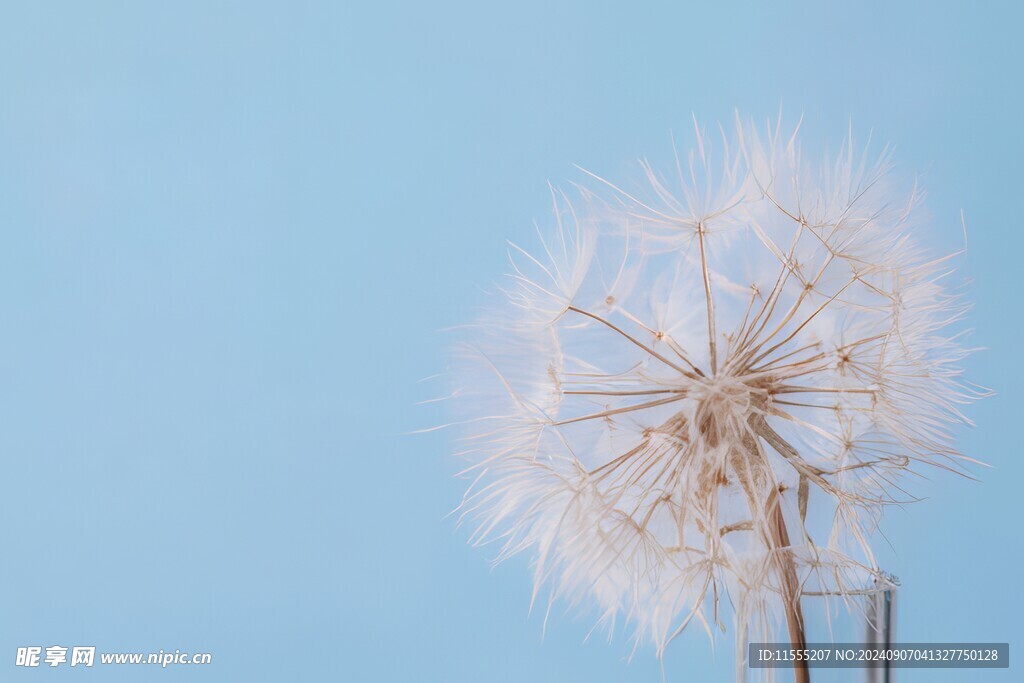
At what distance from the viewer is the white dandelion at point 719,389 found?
74 cm

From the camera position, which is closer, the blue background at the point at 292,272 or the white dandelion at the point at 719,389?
the white dandelion at the point at 719,389

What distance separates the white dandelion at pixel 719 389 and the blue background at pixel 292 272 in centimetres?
76

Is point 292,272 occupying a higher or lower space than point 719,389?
higher

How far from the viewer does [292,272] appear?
1.71 meters

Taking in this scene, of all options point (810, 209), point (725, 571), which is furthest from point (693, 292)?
point (725, 571)

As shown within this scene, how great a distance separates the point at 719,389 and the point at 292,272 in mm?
1122

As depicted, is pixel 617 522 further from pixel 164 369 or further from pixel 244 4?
pixel 244 4

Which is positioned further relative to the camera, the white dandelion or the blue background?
the blue background

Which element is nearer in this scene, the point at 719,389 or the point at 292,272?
the point at 719,389

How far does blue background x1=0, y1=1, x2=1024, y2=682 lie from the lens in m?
1.65

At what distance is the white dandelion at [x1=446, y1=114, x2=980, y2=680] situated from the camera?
0.74 metres

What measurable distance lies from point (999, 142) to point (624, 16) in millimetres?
639

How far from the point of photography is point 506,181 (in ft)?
5.57

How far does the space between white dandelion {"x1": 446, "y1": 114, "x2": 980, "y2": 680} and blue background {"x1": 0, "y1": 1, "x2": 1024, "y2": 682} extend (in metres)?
0.76
